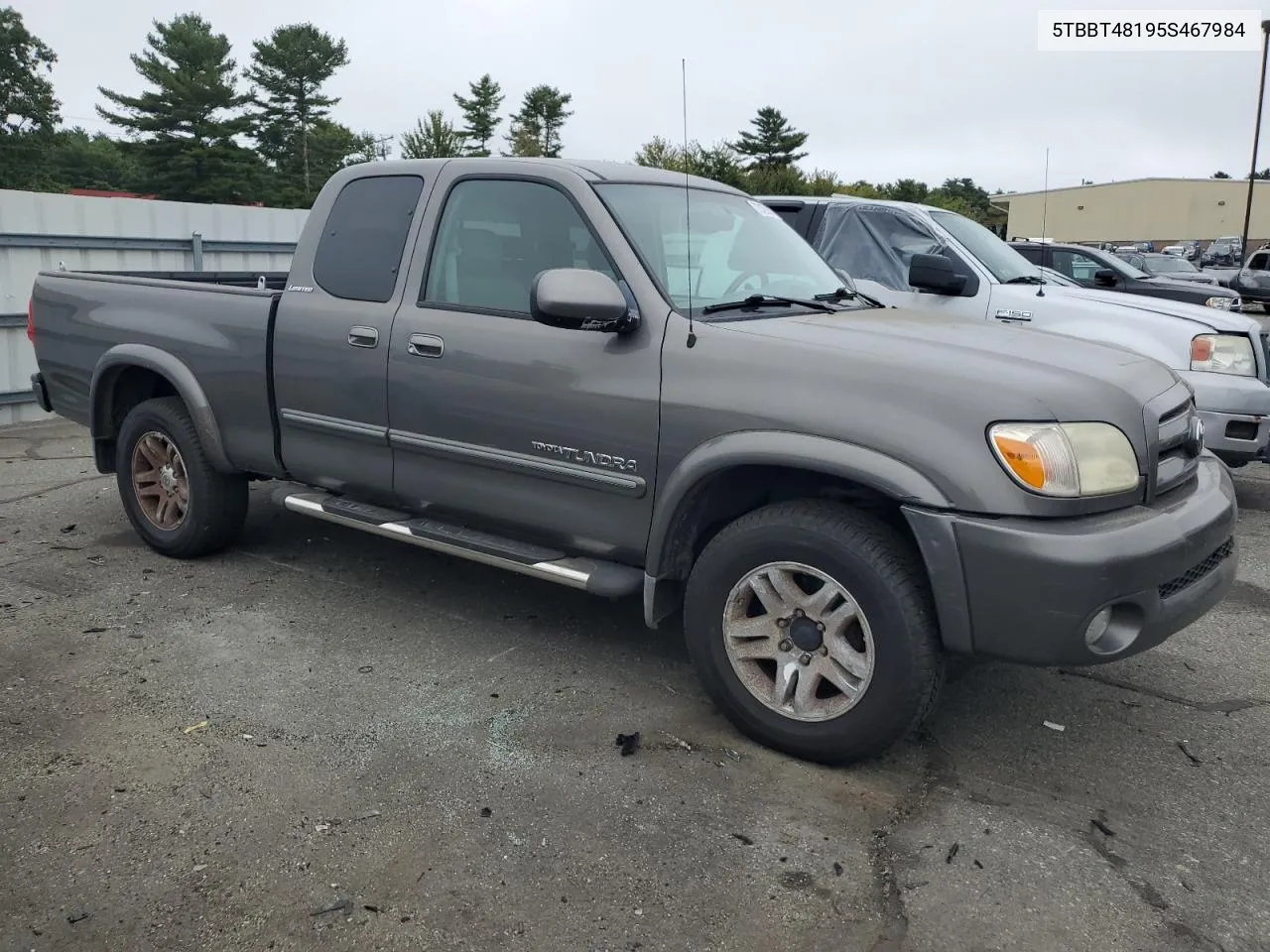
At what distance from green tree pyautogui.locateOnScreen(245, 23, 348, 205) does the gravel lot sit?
64.0 m

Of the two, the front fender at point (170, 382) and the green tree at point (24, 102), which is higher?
the green tree at point (24, 102)

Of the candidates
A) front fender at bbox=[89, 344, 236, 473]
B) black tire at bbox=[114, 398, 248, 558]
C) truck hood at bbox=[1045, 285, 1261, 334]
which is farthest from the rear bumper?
truck hood at bbox=[1045, 285, 1261, 334]

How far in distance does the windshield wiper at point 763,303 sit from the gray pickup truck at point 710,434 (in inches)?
0.5

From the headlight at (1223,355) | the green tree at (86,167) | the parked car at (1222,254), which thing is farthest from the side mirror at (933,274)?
the green tree at (86,167)

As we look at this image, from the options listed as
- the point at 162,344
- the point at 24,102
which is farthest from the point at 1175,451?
the point at 24,102

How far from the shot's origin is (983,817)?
313 centimetres

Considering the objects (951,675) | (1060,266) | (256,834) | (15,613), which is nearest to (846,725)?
(951,675)

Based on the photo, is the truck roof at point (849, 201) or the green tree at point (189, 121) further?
the green tree at point (189, 121)

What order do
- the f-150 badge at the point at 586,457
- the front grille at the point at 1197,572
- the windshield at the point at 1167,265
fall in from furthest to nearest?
1. the windshield at the point at 1167,265
2. the f-150 badge at the point at 586,457
3. the front grille at the point at 1197,572

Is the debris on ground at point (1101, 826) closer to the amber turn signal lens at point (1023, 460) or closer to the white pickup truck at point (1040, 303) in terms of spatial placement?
the amber turn signal lens at point (1023, 460)

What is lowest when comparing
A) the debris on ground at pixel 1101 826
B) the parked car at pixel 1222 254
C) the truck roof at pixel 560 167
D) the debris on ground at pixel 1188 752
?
the debris on ground at pixel 1188 752

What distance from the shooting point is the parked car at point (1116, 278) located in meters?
8.98

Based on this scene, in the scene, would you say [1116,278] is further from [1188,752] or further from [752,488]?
[752,488]

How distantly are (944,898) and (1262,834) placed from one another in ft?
3.48
